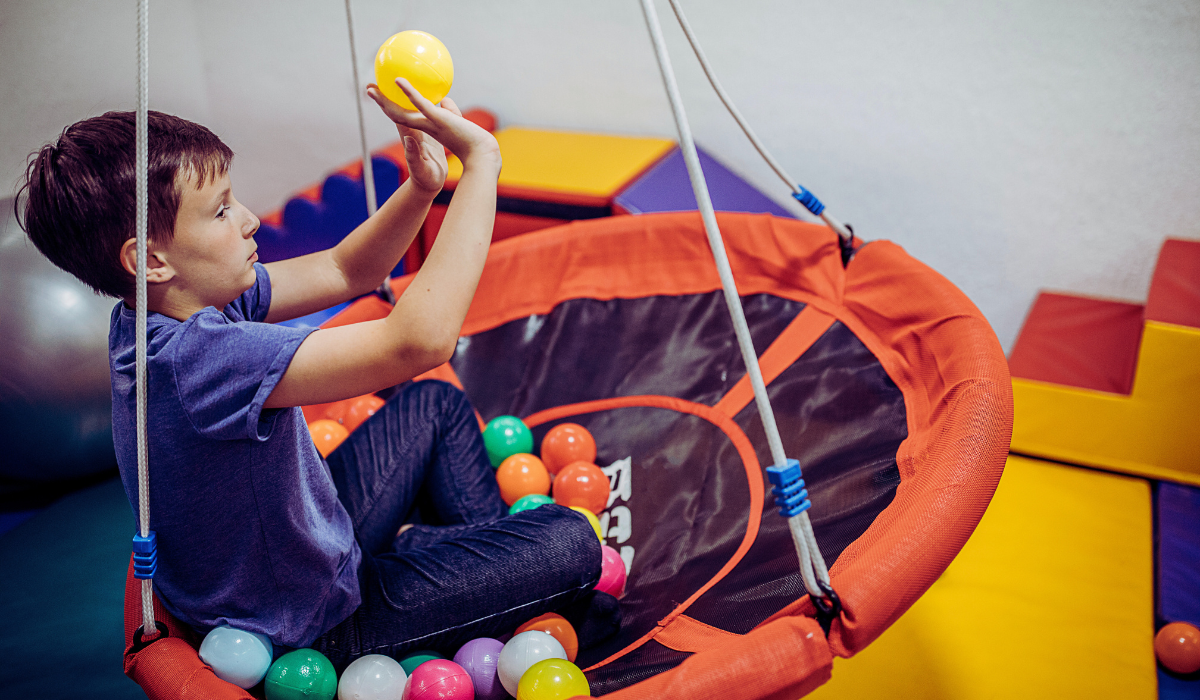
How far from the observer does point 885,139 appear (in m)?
1.76

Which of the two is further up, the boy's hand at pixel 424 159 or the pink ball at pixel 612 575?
the boy's hand at pixel 424 159

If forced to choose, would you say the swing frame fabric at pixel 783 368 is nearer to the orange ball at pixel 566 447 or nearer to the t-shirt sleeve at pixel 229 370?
the orange ball at pixel 566 447

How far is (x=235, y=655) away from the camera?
30.1 inches

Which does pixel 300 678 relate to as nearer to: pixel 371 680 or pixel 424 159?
pixel 371 680

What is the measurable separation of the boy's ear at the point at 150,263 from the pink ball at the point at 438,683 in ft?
1.57

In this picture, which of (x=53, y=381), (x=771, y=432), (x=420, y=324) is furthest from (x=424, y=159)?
(x=53, y=381)

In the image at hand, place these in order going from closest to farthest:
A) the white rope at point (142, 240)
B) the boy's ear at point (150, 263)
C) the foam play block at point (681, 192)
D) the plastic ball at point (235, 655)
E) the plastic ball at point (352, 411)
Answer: the white rope at point (142, 240) → the boy's ear at point (150, 263) → the plastic ball at point (235, 655) → the plastic ball at point (352, 411) → the foam play block at point (681, 192)

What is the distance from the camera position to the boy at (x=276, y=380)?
628mm

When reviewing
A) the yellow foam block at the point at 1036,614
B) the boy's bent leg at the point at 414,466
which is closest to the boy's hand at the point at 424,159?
the boy's bent leg at the point at 414,466

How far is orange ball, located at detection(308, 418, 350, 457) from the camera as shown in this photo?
1214 mm

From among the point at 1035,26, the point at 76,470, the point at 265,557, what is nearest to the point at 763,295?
the point at 1035,26

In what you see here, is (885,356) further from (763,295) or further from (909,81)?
(909,81)

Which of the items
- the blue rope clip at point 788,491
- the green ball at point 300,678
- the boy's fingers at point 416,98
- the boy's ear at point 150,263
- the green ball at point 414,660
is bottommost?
the green ball at point 414,660

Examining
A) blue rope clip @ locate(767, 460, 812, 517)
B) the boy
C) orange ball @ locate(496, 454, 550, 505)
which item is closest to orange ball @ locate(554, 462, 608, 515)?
orange ball @ locate(496, 454, 550, 505)
